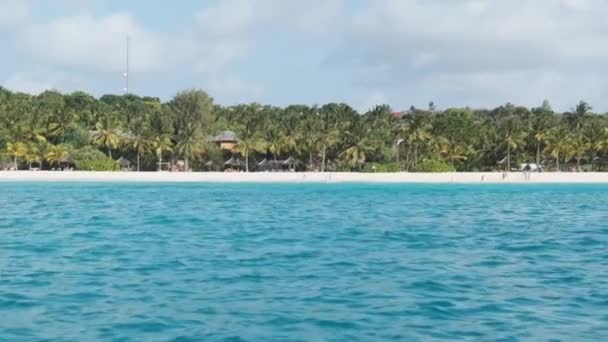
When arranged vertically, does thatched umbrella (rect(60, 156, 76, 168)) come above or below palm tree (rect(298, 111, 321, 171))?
below

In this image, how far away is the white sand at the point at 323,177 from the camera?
6988cm

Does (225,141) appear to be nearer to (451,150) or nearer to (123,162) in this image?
(123,162)

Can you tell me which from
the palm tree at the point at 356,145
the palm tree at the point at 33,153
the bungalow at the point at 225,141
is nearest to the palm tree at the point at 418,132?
the palm tree at the point at 356,145

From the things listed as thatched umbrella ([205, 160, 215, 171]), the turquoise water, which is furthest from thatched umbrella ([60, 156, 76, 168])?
the turquoise water

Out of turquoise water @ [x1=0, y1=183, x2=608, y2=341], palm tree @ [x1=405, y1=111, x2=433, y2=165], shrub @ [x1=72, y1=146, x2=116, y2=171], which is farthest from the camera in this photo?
palm tree @ [x1=405, y1=111, x2=433, y2=165]

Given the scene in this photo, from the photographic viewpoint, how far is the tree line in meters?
76.6

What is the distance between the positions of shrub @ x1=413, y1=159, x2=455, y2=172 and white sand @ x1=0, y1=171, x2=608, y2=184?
14.1 feet

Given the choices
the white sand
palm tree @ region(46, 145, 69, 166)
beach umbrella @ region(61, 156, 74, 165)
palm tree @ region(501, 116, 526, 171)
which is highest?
palm tree @ region(501, 116, 526, 171)

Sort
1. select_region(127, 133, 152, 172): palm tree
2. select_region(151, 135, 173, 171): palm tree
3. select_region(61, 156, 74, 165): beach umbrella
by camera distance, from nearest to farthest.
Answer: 1. select_region(61, 156, 74, 165): beach umbrella
2. select_region(151, 135, 173, 171): palm tree
3. select_region(127, 133, 152, 172): palm tree

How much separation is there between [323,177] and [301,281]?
195ft

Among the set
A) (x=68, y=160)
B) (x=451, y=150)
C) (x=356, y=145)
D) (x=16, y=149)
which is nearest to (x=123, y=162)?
(x=68, y=160)

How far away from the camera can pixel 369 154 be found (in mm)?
80312

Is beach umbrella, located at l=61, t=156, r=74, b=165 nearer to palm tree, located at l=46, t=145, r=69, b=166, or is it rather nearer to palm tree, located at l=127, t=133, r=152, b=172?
palm tree, located at l=46, t=145, r=69, b=166

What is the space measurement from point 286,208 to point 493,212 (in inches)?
334
